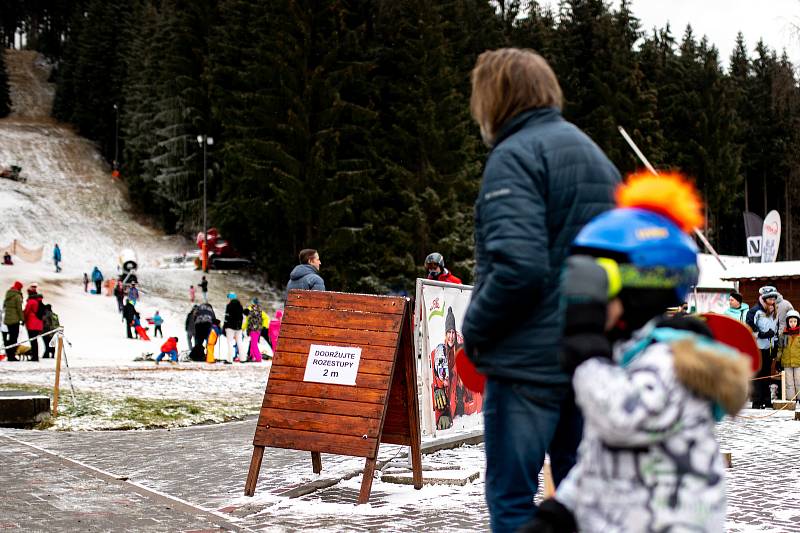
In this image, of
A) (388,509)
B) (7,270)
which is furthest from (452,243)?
(388,509)

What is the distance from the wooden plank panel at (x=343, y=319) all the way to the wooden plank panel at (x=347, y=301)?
3 cm

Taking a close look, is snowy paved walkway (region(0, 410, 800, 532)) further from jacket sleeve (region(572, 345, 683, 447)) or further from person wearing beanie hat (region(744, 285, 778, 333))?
person wearing beanie hat (region(744, 285, 778, 333))

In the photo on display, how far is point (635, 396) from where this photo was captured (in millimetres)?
2215

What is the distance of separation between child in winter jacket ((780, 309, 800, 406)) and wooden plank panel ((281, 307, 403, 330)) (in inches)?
391

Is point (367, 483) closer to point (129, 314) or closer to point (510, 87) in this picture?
point (510, 87)

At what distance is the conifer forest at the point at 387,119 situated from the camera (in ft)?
156

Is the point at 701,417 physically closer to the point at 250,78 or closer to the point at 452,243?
the point at 452,243

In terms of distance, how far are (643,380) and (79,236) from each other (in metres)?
72.3

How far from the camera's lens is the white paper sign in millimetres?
6828

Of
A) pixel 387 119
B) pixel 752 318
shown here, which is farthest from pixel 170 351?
pixel 387 119

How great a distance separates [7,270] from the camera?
2021 inches

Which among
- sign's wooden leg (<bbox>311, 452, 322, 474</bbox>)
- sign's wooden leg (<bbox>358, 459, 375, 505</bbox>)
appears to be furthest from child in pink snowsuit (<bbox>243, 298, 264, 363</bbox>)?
sign's wooden leg (<bbox>358, 459, 375, 505</bbox>)

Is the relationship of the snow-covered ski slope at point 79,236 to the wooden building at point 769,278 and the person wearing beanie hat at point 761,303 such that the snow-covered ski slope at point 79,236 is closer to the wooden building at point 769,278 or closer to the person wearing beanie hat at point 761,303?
the person wearing beanie hat at point 761,303

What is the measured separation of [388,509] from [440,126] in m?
43.3
